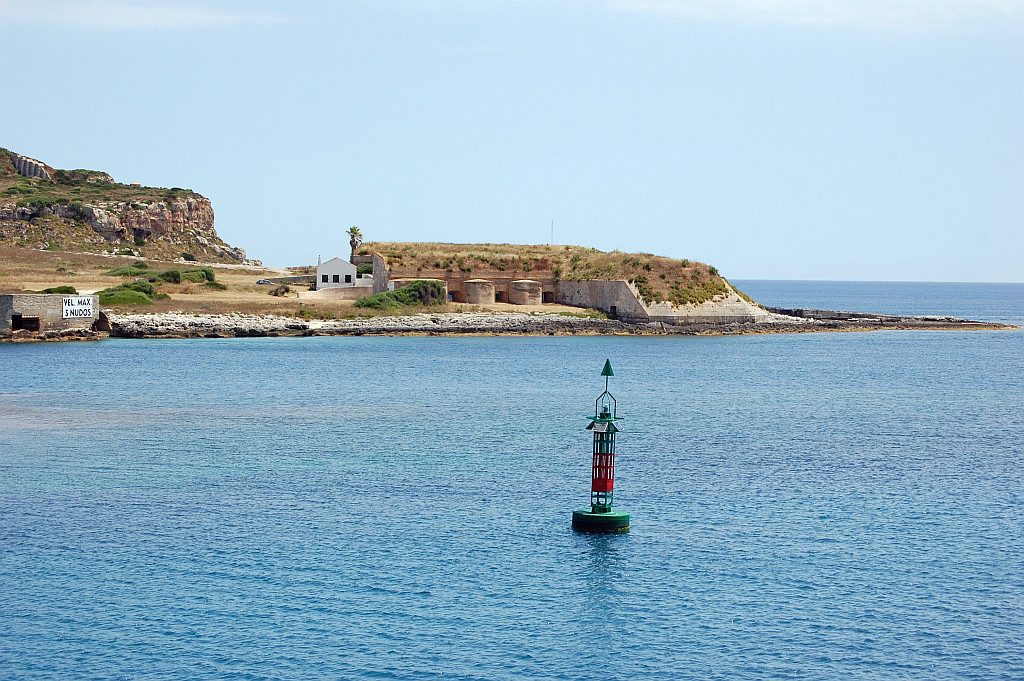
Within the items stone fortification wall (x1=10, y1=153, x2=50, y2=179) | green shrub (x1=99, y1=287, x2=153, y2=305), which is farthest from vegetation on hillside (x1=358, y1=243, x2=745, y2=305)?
stone fortification wall (x1=10, y1=153, x2=50, y2=179)

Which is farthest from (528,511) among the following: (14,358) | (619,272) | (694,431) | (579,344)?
(619,272)

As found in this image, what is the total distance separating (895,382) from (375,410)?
29960 millimetres

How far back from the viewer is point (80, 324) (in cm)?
8250

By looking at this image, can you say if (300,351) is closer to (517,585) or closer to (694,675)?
(517,585)

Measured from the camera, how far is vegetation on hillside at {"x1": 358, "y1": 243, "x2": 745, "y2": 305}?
334ft

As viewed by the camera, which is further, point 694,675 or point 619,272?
point 619,272

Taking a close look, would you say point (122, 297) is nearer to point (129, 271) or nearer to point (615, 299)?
point (129, 271)

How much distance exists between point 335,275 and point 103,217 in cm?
4068

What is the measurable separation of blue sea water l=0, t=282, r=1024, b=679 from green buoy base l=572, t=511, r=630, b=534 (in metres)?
0.42

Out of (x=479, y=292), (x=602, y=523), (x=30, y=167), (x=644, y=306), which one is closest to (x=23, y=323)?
(x=479, y=292)

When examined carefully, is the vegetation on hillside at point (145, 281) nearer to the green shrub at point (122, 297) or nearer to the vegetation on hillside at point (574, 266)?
the green shrub at point (122, 297)

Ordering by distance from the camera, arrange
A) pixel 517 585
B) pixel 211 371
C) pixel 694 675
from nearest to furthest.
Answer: pixel 694 675
pixel 517 585
pixel 211 371

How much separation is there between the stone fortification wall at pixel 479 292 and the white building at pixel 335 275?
9.09 metres

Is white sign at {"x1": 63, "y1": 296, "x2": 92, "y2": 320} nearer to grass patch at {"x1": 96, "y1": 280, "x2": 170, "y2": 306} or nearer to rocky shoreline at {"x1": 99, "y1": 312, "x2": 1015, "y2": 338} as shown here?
rocky shoreline at {"x1": 99, "y1": 312, "x2": 1015, "y2": 338}
